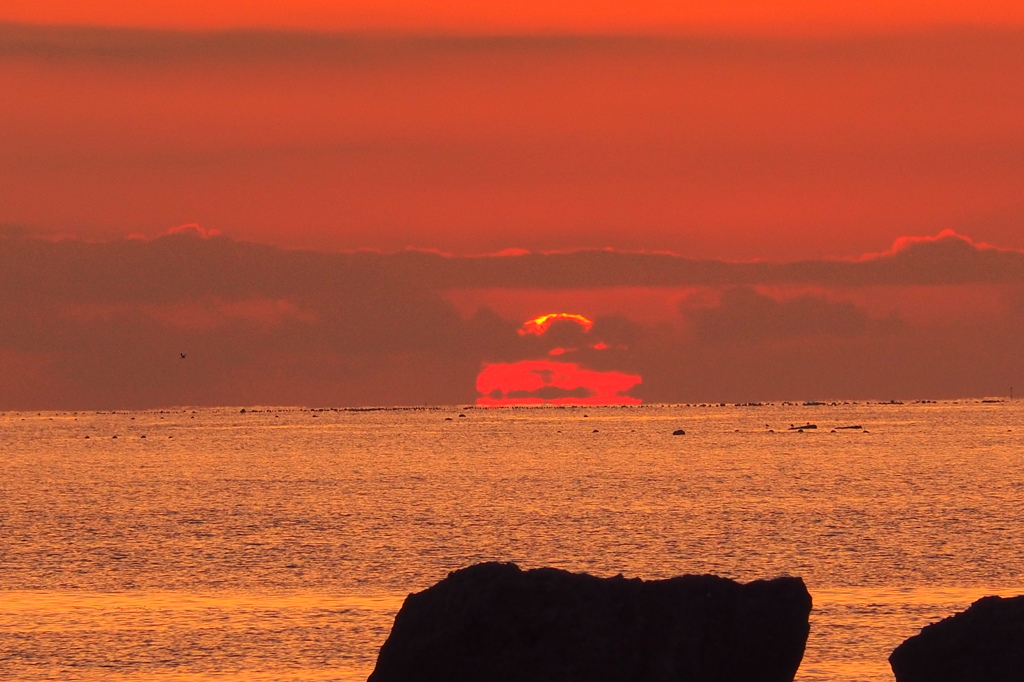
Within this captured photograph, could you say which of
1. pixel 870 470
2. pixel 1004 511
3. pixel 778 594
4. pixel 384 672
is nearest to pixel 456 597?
pixel 384 672

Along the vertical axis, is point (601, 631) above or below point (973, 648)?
above

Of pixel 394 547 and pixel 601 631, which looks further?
pixel 394 547

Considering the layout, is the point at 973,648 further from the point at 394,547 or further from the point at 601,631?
the point at 394,547

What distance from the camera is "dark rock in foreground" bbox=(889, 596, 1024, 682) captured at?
21.4 meters

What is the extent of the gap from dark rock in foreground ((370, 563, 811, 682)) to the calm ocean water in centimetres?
1045

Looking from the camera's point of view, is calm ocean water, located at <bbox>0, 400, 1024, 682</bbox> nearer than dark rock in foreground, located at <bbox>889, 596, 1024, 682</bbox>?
No

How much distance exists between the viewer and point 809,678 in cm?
3148

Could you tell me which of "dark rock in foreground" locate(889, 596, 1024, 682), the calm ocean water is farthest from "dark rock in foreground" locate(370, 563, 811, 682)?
the calm ocean water

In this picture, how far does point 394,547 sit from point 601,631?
4367 cm

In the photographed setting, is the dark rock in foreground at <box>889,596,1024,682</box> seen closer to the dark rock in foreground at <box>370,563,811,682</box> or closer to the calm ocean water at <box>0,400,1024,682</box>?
the dark rock in foreground at <box>370,563,811,682</box>

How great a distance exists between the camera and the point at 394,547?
6462cm

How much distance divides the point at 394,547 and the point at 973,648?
44.8 metres

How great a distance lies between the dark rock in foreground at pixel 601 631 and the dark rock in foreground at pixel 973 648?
2.00 m

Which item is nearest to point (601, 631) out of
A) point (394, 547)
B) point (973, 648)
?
point (973, 648)
